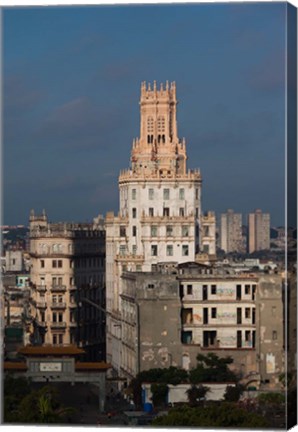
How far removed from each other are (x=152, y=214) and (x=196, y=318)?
7.49 ft

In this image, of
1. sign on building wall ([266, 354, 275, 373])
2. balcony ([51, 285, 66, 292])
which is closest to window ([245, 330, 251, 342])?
sign on building wall ([266, 354, 275, 373])

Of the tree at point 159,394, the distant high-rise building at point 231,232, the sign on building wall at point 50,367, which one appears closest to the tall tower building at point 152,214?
the distant high-rise building at point 231,232

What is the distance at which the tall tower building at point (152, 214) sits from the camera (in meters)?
42.1

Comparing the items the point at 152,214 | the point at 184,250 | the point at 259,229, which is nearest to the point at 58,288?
the point at 152,214

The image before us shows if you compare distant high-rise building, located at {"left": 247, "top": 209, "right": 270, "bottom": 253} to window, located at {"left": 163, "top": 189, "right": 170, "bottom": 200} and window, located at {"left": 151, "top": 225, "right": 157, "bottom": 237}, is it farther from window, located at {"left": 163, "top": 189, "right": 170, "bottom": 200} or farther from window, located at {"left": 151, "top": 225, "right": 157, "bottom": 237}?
window, located at {"left": 163, "top": 189, "right": 170, "bottom": 200}

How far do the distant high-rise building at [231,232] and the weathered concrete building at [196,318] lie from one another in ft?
1.38

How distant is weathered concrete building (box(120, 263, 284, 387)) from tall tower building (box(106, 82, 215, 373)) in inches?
13.0

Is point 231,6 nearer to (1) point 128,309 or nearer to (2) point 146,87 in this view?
(2) point 146,87

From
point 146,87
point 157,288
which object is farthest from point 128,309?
point 146,87

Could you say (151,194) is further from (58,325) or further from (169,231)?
(58,325)

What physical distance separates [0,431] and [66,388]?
2.06 meters

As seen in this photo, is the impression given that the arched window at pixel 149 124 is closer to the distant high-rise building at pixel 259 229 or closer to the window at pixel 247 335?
the distant high-rise building at pixel 259 229

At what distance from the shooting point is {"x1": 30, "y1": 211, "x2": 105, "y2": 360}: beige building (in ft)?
138

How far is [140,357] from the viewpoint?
4128cm
